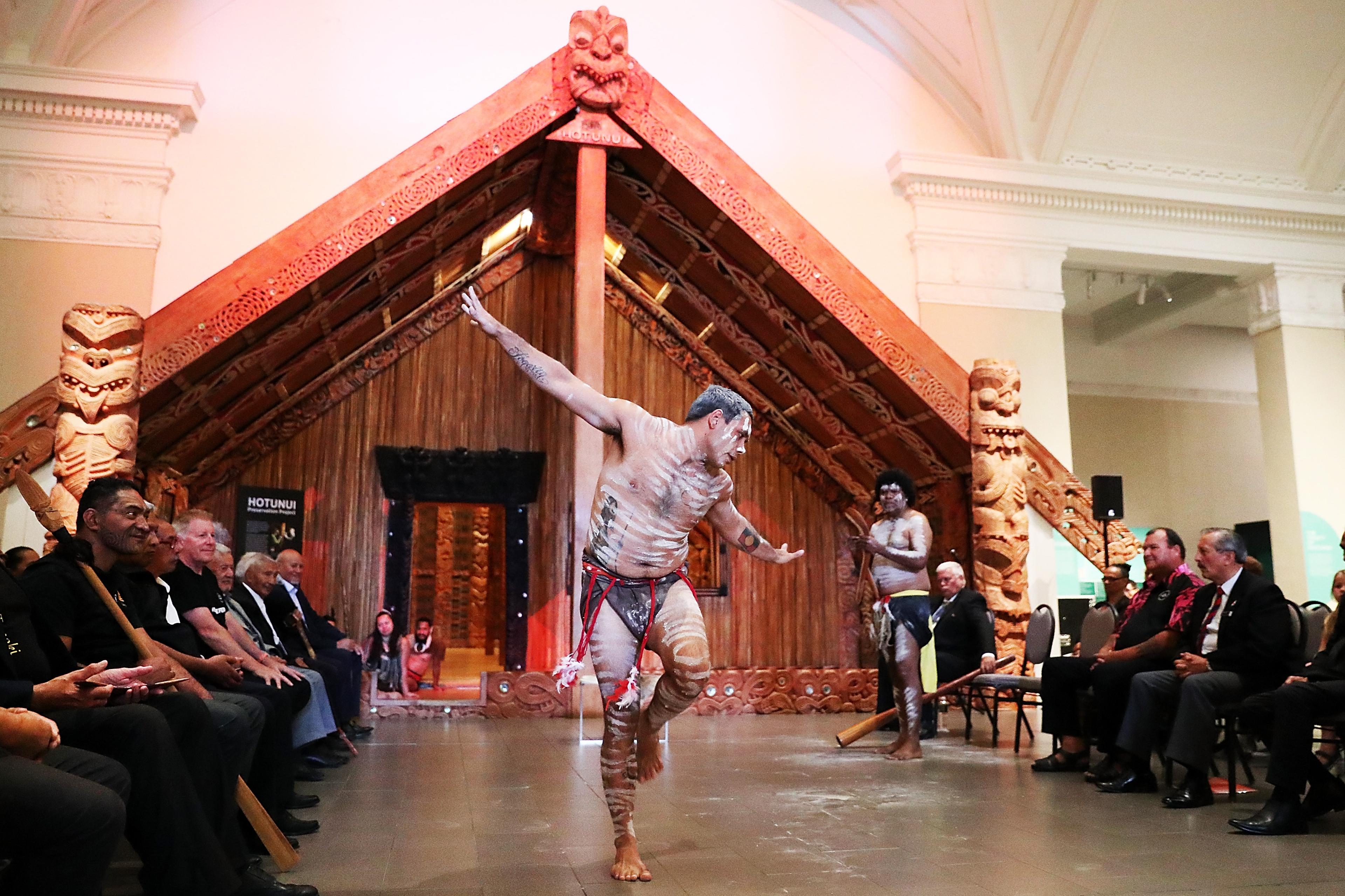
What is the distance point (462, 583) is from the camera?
53.2ft

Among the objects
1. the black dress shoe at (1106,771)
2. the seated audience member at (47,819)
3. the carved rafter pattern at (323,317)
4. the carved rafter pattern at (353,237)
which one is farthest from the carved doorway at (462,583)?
the seated audience member at (47,819)

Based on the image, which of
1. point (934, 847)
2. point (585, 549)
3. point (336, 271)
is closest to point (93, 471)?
point (336, 271)

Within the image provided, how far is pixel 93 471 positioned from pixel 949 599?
18.5 feet

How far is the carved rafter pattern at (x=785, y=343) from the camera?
9.26 metres

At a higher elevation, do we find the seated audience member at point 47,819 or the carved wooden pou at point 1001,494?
the carved wooden pou at point 1001,494

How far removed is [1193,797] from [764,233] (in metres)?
5.30

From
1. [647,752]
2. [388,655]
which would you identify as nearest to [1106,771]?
[647,752]

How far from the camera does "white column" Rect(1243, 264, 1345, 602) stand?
38.7ft

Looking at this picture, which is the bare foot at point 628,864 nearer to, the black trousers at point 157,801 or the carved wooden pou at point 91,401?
the black trousers at point 157,801

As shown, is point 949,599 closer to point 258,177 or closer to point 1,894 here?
point 1,894

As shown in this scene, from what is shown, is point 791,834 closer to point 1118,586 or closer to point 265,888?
point 265,888

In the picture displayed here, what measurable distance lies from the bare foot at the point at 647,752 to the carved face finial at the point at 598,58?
19.4ft

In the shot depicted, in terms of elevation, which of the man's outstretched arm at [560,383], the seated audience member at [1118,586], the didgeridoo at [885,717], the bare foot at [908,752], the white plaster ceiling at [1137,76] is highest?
the white plaster ceiling at [1137,76]

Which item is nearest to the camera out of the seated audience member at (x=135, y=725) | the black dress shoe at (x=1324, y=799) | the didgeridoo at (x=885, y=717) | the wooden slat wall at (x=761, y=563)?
the seated audience member at (x=135, y=725)
